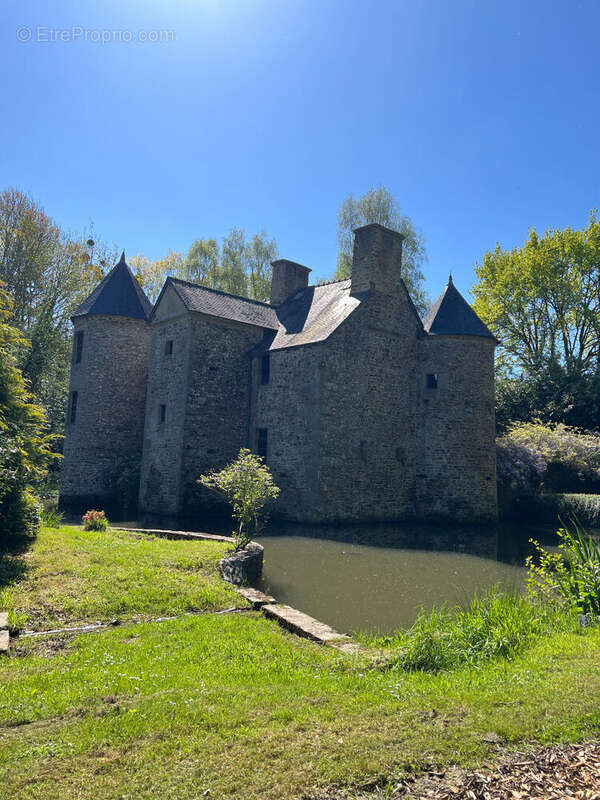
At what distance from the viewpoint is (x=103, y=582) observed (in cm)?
771

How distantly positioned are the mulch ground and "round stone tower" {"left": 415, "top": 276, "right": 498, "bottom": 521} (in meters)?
17.3

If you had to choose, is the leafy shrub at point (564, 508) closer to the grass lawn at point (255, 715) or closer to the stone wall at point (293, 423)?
the stone wall at point (293, 423)

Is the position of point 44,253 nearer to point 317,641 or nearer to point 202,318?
point 202,318

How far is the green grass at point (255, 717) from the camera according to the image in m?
Result: 3.13

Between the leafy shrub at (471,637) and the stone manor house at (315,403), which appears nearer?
the leafy shrub at (471,637)

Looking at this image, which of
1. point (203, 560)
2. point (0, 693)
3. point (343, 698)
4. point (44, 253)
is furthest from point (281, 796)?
point (44, 253)

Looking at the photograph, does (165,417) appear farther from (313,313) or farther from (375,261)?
(375,261)

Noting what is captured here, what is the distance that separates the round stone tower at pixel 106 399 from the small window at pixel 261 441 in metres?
5.30

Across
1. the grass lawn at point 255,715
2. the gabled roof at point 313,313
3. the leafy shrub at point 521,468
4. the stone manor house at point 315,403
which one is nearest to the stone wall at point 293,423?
the stone manor house at point 315,403

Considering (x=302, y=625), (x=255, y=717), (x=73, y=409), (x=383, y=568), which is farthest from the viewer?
(x=73, y=409)

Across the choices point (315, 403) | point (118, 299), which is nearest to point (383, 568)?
point (315, 403)

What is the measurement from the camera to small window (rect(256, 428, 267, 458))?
20.5 meters

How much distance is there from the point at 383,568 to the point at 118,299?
55.6ft

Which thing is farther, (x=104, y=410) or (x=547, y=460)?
(x=104, y=410)
